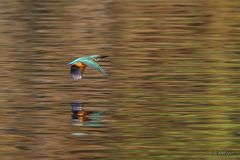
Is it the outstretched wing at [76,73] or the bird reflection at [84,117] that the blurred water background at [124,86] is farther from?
the outstretched wing at [76,73]

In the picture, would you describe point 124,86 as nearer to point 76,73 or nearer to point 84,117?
point 76,73

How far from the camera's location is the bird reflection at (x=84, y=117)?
8664 millimetres

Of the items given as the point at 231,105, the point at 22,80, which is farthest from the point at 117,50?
the point at 231,105

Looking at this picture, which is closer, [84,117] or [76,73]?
[84,117]

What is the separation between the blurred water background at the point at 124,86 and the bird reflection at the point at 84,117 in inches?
0.4

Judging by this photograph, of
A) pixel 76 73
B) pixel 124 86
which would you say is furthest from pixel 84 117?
pixel 124 86

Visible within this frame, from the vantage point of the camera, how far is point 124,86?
10305 millimetres

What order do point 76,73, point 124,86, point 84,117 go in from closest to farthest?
point 84,117 → point 76,73 → point 124,86

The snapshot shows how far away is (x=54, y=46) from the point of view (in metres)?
13.5

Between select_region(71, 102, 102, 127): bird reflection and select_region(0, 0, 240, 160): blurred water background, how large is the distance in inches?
0.4

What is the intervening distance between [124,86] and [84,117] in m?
1.44

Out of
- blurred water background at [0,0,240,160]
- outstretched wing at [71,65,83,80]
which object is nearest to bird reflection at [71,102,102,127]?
blurred water background at [0,0,240,160]

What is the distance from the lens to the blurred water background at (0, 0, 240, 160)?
784 centimetres

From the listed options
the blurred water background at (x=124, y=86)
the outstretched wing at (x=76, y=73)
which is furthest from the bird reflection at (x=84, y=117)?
the outstretched wing at (x=76, y=73)
